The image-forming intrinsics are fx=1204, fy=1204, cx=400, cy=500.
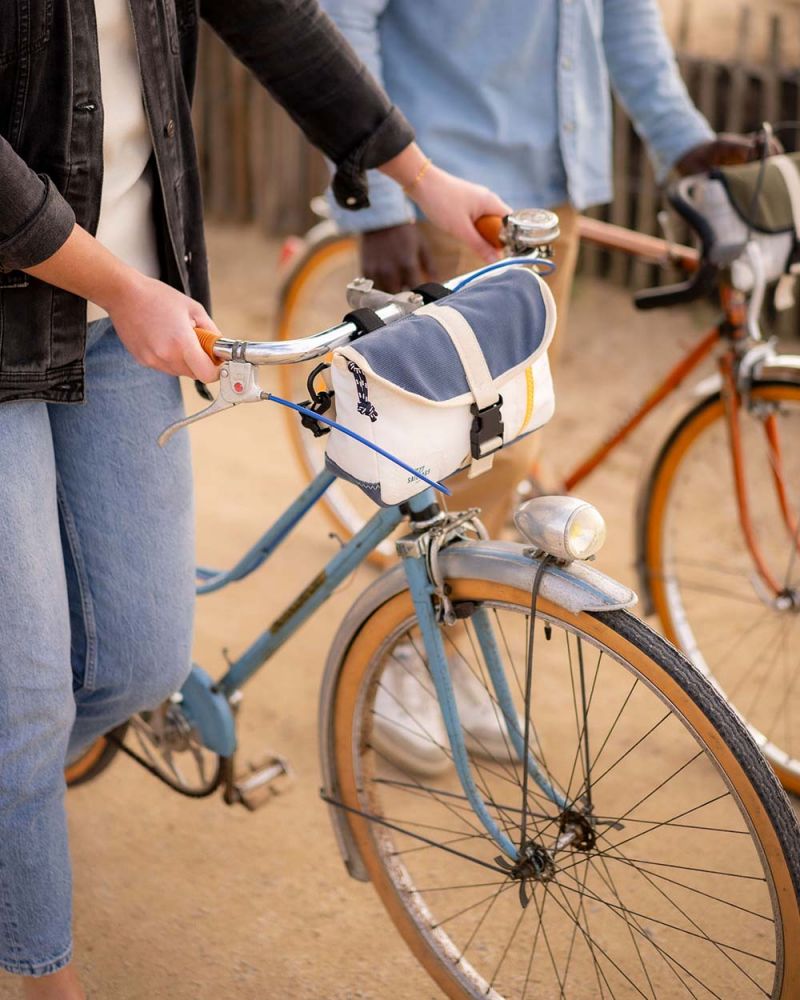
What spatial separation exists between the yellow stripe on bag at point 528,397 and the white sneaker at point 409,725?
1.10 metres

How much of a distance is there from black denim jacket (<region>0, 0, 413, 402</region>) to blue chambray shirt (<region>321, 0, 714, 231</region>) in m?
0.40

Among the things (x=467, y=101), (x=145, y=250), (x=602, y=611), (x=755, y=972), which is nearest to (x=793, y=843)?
(x=602, y=611)

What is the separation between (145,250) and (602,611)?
93 centimetres

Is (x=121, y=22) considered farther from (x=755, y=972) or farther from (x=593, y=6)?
(x=755, y=972)

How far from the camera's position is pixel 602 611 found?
71.1 inches

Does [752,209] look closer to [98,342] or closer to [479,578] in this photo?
[479,578]

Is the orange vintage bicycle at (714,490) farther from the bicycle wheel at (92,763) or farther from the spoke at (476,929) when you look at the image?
the bicycle wheel at (92,763)

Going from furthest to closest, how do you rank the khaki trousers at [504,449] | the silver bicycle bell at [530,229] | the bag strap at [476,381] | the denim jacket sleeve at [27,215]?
the khaki trousers at [504,449] → the silver bicycle bell at [530,229] → the bag strap at [476,381] → the denim jacket sleeve at [27,215]

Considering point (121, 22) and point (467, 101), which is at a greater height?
point (121, 22)

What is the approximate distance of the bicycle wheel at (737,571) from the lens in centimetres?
292

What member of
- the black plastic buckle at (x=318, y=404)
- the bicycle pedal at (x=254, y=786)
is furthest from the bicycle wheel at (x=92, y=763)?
the black plastic buckle at (x=318, y=404)

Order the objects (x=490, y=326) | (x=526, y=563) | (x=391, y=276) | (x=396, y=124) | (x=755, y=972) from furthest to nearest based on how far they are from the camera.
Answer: (x=391, y=276) → (x=755, y=972) → (x=396, y=124) → (x=526, y=563) → (x=490, y=326)

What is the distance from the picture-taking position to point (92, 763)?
2.81m

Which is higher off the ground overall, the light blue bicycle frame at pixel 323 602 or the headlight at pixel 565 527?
the headlight at pixel 565 527
